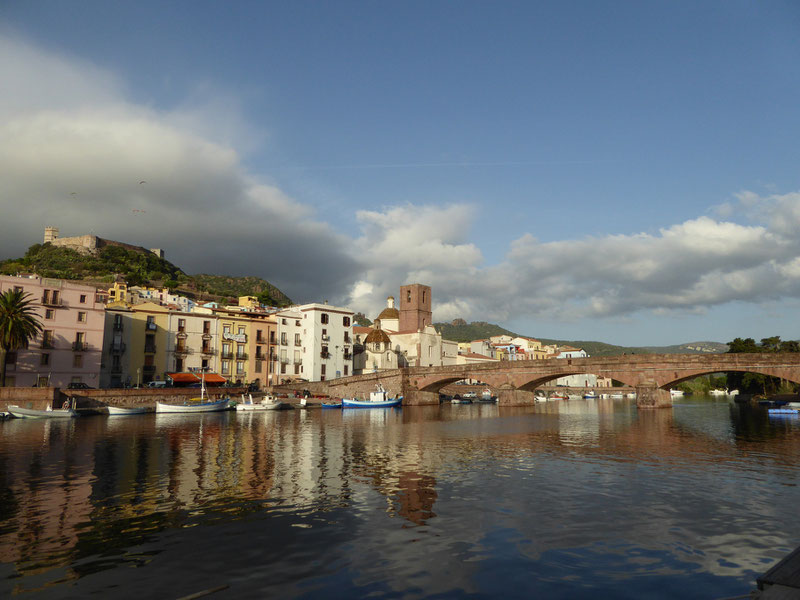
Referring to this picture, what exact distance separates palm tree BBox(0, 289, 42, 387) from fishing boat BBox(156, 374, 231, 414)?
1504 cm

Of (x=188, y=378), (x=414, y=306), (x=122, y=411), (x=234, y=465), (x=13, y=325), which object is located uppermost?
(x=414, y=306)

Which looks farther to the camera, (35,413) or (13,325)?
(13,325)

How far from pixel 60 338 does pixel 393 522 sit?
204 feet

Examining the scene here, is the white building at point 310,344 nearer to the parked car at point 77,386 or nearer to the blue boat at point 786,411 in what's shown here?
the parked car at point 77,386

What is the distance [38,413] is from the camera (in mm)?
51750

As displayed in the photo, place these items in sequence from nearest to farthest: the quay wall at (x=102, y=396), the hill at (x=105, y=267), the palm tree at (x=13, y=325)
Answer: the palm tree at (x=13, y=325)
the quay wall at (x=102, y=396)
the hill at (x=105, y=267)

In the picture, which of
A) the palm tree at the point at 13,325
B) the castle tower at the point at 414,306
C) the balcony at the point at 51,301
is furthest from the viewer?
the castle tower at the point at 414,306

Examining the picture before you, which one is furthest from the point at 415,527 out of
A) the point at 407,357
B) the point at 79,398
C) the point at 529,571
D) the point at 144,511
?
the point at 407,357

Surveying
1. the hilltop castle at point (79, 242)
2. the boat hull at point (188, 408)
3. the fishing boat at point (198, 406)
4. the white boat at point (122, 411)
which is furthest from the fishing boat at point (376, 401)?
the hilltop castle at point (79, 242)

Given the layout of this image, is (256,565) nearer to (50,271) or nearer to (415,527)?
(415,527)

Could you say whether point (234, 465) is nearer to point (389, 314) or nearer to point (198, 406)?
point (198, 406)

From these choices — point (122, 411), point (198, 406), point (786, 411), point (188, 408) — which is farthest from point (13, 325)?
point (786, 411)

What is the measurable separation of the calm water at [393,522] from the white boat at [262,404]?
3685cm

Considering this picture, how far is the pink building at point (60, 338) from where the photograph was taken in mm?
60375
